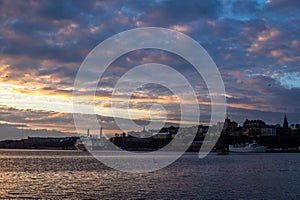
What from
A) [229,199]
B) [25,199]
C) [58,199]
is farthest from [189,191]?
[25,199]

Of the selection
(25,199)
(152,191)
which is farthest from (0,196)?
(152,191)

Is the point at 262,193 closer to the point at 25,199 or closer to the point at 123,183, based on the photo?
the point at 123,183

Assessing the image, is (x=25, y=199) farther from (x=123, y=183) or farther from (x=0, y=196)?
(x=123, y=183)

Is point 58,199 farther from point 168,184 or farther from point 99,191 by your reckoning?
point 168,184

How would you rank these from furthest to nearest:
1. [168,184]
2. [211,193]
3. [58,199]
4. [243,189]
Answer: [168,184] < [243,189] < [211,193] < [58,199]

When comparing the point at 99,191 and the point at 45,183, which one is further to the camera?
the point at 45,183

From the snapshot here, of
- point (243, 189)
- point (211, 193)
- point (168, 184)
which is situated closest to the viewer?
point (211, 193)

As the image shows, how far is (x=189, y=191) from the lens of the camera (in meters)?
41.7

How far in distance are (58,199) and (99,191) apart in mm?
6360

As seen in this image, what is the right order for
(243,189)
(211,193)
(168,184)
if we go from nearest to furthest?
(211,193)
(243,189)
(168,184)

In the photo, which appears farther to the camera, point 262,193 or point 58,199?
point 262,193

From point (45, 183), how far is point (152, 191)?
586 inches

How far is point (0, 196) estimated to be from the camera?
3756 cm

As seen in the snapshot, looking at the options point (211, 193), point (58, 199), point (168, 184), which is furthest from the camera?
point (168, 184)
